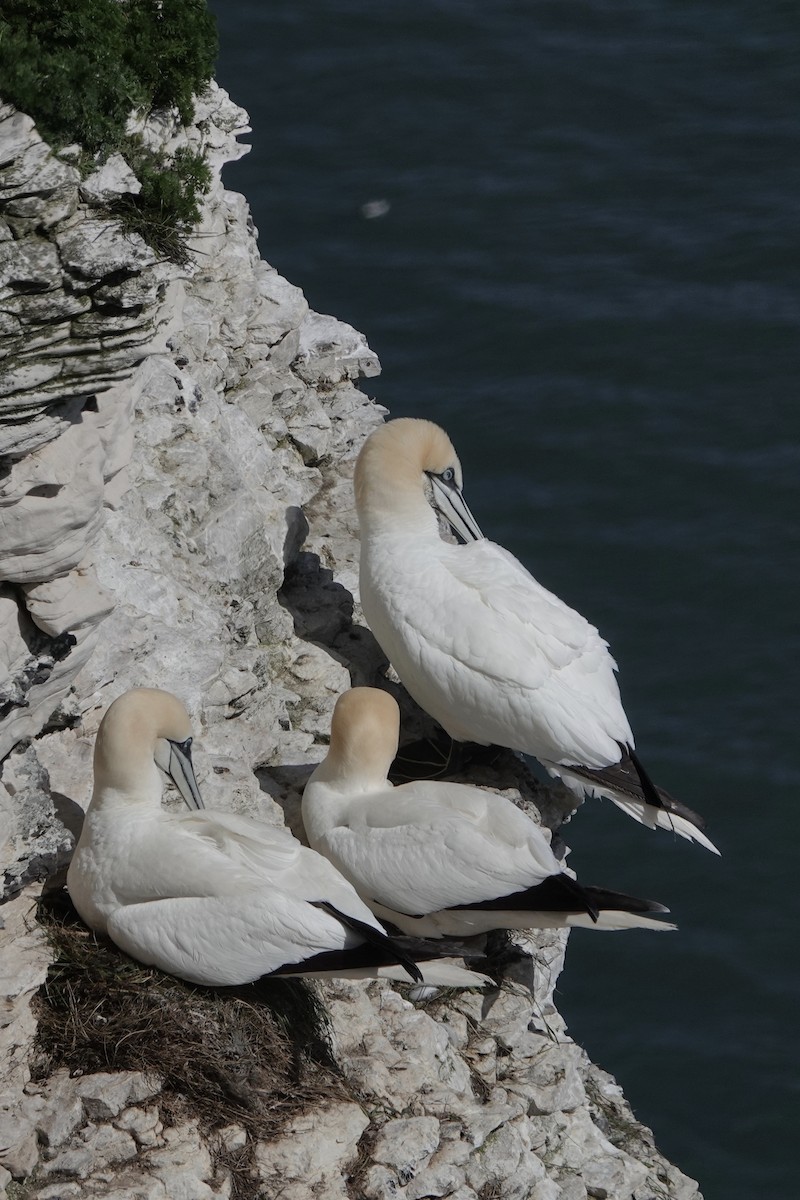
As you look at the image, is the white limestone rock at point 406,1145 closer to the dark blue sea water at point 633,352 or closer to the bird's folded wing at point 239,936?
the bird's folded wing at point 239,936

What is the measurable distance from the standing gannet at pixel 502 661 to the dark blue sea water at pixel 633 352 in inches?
138

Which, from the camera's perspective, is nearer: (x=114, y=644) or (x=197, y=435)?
(x=114, y=644)

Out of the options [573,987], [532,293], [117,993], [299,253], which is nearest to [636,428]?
[532,293]

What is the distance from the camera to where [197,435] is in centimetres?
811

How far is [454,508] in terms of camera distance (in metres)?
8.75

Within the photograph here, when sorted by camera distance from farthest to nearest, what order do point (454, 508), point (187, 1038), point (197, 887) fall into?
point (454, 508) < point (197, 887) < point (187, 1038)

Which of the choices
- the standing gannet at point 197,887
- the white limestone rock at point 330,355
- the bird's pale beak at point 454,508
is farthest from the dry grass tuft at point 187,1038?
the white limestone rock at point 330,355

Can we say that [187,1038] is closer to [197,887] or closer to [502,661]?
[197,887]

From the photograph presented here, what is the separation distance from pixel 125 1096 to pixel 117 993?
15.9 inches

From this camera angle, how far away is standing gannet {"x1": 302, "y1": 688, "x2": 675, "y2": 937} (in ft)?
22.3

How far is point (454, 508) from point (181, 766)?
246 cm

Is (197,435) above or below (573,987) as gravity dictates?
above

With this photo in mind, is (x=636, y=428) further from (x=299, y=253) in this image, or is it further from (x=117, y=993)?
(x=117, y=993)

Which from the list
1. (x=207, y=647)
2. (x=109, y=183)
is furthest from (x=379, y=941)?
(x=109, y=183)
